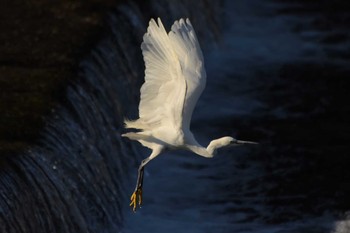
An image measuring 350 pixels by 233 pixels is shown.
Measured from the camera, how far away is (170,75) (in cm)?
877

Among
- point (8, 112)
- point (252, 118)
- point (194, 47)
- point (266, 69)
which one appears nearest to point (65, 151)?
point (8, 112)

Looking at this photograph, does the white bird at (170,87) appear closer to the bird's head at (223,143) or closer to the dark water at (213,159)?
the bird's head at (223,143)

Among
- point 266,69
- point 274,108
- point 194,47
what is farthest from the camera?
point 266,69

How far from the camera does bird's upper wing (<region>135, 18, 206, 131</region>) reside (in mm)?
8539

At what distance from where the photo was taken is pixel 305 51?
16266 millimetres

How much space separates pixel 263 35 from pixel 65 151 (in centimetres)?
718

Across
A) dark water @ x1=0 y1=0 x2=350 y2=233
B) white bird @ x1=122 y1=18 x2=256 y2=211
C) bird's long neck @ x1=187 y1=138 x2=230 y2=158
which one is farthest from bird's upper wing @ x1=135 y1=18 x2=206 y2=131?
dark water @ x1=0 y1=0 x2=350 y2=233

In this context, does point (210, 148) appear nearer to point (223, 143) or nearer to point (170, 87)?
point (223, 143)

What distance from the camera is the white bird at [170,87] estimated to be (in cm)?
855

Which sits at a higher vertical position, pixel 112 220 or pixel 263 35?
pixel 263 35

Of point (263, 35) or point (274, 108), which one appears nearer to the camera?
point (274, 108)

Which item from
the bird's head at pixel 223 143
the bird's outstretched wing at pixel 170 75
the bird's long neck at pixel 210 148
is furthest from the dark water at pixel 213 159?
the bird's head at pixel 223 143

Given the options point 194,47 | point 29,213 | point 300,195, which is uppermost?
point 194,47

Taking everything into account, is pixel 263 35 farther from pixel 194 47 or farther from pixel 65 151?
pixel 194 47
